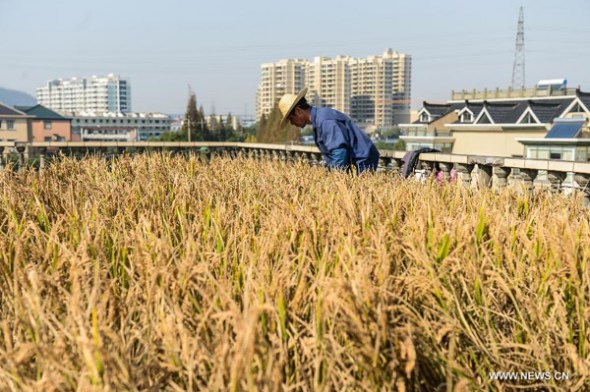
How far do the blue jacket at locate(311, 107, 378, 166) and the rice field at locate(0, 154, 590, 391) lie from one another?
288 centimetres

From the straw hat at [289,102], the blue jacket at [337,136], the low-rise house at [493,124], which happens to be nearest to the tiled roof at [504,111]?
the low-rise house at [493,124]

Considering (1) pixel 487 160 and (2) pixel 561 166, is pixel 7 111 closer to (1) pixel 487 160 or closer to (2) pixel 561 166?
(1) pixel 487 160

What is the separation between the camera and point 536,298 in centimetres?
203

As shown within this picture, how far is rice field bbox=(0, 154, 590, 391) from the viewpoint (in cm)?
150

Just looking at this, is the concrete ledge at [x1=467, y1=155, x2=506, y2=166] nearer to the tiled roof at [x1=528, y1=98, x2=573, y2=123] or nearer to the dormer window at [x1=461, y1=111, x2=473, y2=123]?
the tiled roof at [x1=528, y1=98, x2=573, y2=123]

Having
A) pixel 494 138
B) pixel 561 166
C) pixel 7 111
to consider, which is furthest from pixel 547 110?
pixel 7 111

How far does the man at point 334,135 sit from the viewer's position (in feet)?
19.3

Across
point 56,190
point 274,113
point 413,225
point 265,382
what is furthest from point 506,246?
point 274,113

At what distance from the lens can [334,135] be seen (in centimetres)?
587

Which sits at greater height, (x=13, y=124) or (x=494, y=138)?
(x=13, y=124)

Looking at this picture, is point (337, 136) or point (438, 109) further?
point (438, 109)

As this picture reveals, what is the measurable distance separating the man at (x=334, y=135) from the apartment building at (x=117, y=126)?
500ft

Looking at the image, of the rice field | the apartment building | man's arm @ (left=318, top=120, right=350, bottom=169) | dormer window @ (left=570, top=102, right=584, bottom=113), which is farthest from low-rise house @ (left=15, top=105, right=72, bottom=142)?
the rice field

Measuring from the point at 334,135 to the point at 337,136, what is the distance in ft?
0.11
